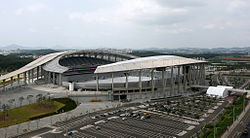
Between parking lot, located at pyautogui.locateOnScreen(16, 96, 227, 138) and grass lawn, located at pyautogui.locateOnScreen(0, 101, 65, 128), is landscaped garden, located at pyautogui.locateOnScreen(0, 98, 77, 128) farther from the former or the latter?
parking lot, located at pyautogui.locateOnScreen(16, 96, 227, 138)

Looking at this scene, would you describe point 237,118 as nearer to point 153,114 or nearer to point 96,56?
point 153,114

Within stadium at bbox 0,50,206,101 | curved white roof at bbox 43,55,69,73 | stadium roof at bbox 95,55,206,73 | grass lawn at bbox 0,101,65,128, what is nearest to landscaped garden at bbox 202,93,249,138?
stadium at bbox 0,50,206,101

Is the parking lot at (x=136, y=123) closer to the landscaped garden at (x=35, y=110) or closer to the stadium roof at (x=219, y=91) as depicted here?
the landscaped garden at (x=35, y=110)

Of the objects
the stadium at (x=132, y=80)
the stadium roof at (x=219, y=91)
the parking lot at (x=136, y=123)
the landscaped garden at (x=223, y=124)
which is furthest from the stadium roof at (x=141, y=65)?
the landscaped garden at (x=223, y=124)

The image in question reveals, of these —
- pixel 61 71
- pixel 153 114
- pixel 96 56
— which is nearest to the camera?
pixel 153 114

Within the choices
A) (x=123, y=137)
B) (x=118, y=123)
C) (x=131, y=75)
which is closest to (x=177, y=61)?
(x=131, y=75)
